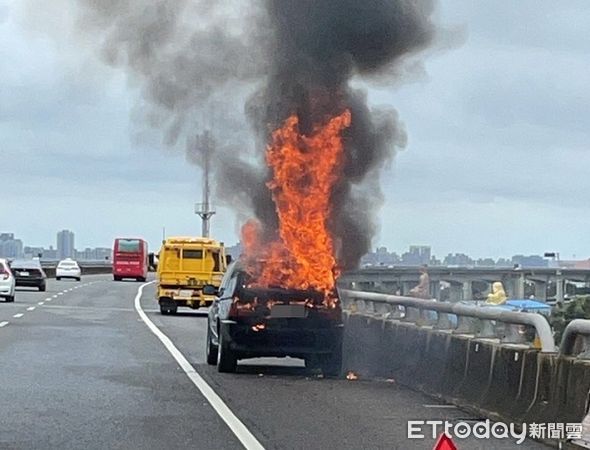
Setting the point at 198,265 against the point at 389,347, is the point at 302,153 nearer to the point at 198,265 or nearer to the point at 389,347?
the point at 389,347

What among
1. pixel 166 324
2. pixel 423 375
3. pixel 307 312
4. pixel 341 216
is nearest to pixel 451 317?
pixel 423 375

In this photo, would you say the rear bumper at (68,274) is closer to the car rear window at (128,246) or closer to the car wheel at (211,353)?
the car rear window at (128,246)

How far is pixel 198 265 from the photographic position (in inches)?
1448

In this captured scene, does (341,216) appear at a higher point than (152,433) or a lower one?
higher

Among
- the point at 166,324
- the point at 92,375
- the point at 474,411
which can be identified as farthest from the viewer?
the point at 166,324

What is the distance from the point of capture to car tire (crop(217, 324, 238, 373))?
651 inches

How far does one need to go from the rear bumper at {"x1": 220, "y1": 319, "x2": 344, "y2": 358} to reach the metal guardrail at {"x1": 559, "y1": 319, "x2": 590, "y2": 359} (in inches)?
239

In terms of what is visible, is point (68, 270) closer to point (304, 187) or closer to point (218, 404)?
point (304, 187)

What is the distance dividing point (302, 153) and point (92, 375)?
5379 millimetres

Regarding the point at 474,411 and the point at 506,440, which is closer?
the point at 506,440

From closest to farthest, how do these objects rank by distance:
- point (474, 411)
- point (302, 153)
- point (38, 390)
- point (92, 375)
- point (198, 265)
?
point (474, 411)
point (38, 390)
point (92, 375)
point (302, 153)
point (198, 265)

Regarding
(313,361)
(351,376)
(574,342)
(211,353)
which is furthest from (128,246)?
(574,342)

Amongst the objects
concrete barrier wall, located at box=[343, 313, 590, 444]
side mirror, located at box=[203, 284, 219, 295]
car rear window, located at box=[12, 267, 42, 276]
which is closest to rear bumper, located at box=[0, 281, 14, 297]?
car rear window, located at box=[12, 267, 42, 276]

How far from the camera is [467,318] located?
1466 cm
